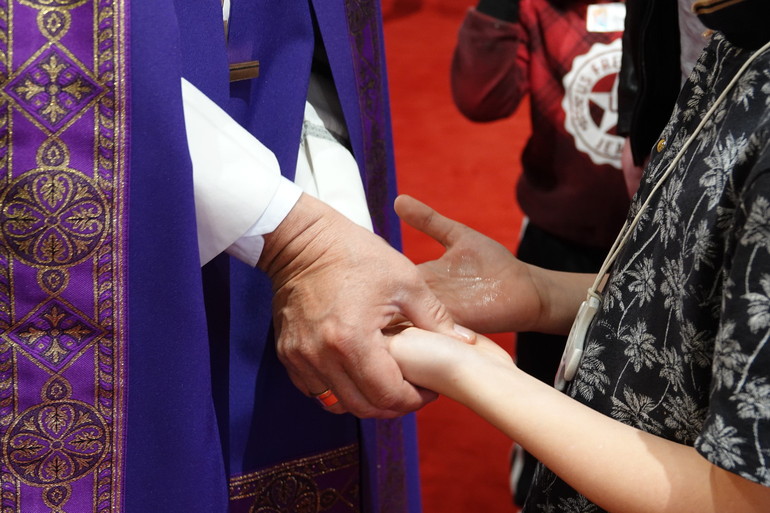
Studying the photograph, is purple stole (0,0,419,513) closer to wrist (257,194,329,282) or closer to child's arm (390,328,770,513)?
wrist (257,194,329,282)

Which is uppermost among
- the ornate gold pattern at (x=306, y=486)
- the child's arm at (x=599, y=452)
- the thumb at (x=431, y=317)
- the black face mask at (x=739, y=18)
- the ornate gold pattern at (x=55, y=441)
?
the black face mask at (x=739, y=18)

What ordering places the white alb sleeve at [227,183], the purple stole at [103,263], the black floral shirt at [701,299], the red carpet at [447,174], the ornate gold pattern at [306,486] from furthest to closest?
1. the red carpet at [447,174]
2. the ornate gold pattern at [306,486]
3. the white alb sleeve at [227,183]
4. the purple stole at [103,263]
5. the black floral shirt at [701,299]

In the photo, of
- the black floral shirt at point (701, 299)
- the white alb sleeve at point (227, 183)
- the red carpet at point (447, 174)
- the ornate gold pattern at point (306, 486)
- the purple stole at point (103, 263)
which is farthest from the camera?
the red carpet at point (447, 174)

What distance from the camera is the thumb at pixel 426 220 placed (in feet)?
4.09

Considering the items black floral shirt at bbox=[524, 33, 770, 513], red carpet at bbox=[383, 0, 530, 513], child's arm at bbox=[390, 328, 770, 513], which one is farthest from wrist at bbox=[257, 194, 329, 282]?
red carpet at bbox=[383, 0, 530, 513]

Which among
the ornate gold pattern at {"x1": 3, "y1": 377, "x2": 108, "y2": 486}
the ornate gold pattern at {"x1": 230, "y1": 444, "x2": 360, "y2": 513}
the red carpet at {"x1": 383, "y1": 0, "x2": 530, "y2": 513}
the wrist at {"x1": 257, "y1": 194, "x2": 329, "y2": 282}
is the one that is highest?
the wrist at {"x1": 257, "y1": 194, "x2": 329, "y2": 282}

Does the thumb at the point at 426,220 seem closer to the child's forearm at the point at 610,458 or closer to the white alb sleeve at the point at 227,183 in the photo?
the white alb sleeve at the point at 227,183

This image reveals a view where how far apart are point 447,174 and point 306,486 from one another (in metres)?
2.49

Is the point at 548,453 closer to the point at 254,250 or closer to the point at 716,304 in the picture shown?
the point at 716,304

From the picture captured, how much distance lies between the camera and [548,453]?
0.87 meters

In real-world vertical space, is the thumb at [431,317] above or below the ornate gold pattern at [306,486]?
above

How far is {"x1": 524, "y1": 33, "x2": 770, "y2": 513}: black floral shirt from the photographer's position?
707 millimetres

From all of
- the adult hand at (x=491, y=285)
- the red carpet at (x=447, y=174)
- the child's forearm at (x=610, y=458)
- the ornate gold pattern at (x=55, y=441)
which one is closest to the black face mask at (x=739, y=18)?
the child's forearm at (x=610, y=458)

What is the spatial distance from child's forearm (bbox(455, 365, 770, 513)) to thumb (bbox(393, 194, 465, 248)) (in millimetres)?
359
